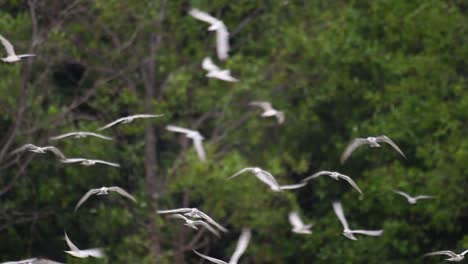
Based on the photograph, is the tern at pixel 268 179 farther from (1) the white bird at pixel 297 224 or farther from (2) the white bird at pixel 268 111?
(2) the white bird at pixel 268 111

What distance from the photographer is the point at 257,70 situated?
19.5 meters

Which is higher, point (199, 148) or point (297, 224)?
point (199, 148)

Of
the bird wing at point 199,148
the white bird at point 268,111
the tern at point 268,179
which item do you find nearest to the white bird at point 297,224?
the tern at point 268,179

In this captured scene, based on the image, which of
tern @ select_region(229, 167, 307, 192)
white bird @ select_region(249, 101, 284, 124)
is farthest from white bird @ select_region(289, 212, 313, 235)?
white bird @ select_region(249, 101, 284, 124)

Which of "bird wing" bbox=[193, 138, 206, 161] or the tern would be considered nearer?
the tern

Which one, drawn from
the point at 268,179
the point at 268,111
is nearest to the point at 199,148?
the point at 268,179

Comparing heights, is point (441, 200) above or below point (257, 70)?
below

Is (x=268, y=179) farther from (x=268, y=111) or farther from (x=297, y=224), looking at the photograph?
(x=268, y=111)

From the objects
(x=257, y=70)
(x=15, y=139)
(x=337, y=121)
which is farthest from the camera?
(x=337, y=121)

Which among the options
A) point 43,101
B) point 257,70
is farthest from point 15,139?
point 257,70

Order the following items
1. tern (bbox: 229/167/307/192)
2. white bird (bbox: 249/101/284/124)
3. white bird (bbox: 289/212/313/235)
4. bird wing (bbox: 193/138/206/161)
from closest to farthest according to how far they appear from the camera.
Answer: tern (bbox: 229/167/307/192)
bird wing (bbox: 193/138/206/161)
white bird (bbox: 289/212/313/235)
white bird (bbox: 249/101/284/124)

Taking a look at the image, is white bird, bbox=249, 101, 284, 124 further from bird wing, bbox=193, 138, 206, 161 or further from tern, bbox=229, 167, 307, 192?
tern, bbox=229, 167, 307, 192

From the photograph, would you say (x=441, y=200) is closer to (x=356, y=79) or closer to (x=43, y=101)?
(x=356, y=79)

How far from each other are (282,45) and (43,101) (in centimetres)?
351
